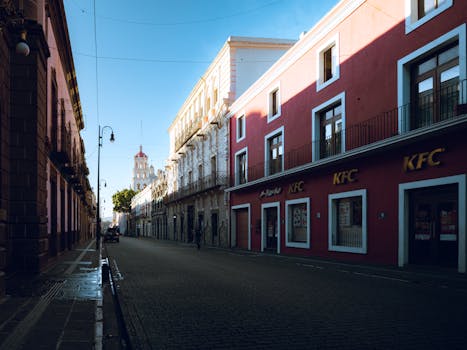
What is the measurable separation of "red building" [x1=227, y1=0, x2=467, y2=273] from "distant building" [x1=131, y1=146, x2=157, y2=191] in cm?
10643

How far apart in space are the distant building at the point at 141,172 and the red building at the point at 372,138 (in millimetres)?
106428

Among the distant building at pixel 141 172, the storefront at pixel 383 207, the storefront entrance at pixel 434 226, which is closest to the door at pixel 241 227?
the storefront at pixel 383 207

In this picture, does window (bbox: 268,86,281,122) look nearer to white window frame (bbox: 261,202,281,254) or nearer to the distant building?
white window frame (bbox: 261,202,281,254)

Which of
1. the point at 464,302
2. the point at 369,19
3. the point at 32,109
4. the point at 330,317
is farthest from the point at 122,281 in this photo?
the point at 369,19

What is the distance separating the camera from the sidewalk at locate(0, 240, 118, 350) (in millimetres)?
5301

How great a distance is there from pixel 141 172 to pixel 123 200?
13511mm

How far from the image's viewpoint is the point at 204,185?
3750 centimetres

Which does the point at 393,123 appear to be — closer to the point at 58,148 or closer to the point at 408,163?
the point at 408,163

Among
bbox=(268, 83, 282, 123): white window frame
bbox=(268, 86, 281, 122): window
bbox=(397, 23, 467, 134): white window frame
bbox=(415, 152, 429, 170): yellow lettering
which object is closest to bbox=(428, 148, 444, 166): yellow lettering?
bbox=(415, 152, 429, 170): yellow lettering

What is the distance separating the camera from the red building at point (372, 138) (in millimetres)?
13078

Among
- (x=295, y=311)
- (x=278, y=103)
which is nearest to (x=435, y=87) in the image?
(x=295, y=311)

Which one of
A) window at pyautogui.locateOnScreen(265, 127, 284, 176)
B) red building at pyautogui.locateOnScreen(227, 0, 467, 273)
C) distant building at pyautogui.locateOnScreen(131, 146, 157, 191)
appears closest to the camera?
red building at pyautogui.locateOnScreen(227, 0, 467, 273)

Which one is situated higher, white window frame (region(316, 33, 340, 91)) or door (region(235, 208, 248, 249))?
white window frame (region(316, 33, 340, 91))

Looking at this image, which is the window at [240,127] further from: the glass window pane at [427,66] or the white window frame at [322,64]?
the glass window pane at [427,66]
